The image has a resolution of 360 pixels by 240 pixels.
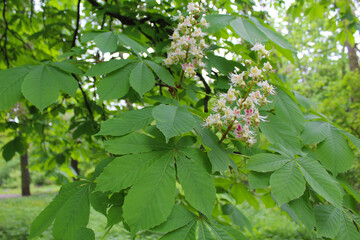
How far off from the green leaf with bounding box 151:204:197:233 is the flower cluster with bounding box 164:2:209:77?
620 millimetres

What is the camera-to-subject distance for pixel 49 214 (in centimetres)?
99

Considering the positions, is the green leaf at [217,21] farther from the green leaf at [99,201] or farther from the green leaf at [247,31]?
the green leaf at [99,201]

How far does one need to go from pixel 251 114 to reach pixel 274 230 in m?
7.09

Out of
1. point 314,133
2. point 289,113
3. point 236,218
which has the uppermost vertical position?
point 289,113

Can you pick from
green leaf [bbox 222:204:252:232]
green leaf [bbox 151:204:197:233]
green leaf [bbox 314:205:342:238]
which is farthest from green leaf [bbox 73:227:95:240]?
green leaf [bbox 222:204:252:232]

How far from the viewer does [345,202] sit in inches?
45.5

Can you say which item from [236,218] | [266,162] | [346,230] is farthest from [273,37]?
[236,218]

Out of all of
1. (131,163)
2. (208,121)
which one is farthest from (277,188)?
(131,163)

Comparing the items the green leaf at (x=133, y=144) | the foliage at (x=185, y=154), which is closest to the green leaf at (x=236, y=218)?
the foliage at (x=185, y=154)

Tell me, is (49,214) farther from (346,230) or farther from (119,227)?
(119,227)

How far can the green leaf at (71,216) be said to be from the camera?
0.91 meters

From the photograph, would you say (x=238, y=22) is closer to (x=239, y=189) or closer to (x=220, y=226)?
(x=220, y=226)

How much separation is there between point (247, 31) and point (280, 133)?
0.47 metres

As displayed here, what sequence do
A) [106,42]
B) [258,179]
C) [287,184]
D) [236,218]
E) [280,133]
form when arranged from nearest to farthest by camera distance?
[287,184], [258,179], [280,133], [106,42], [236,218]
